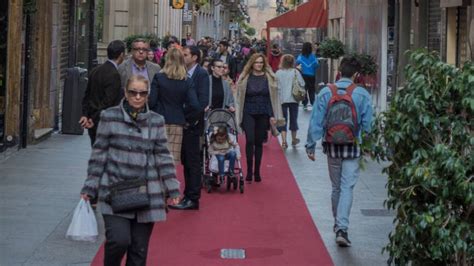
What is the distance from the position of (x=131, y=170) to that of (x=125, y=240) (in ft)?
1.55

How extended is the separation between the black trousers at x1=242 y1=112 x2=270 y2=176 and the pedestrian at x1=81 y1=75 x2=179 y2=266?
757 centimetres

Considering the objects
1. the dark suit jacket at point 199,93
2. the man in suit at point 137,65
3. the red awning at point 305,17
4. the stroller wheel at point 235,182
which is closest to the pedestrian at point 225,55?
the red awning at point 305,17

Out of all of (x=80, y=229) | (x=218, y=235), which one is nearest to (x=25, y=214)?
(x=218, y=235)

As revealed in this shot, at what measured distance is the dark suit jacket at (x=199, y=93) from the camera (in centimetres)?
1259

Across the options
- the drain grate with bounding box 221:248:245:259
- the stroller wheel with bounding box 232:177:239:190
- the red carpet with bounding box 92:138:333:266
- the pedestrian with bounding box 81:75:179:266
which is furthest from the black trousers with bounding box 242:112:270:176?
the pedestrian with bounding box 81:75:179:266

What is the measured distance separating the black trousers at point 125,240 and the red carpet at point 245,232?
1892mm

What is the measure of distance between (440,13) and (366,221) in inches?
362

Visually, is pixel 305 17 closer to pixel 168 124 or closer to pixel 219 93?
pixel 219 93

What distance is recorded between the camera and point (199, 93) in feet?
42.1

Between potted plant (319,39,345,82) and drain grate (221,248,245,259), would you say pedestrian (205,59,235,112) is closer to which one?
drain grate (221,248,245,259)

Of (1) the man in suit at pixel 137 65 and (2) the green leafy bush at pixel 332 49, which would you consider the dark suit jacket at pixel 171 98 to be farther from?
(2) the green leafy bush at pixel 332 49

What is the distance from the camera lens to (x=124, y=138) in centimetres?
793

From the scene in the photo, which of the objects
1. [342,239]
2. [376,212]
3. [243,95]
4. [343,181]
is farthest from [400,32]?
[342,239]

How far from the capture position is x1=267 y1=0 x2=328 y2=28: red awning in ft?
132
